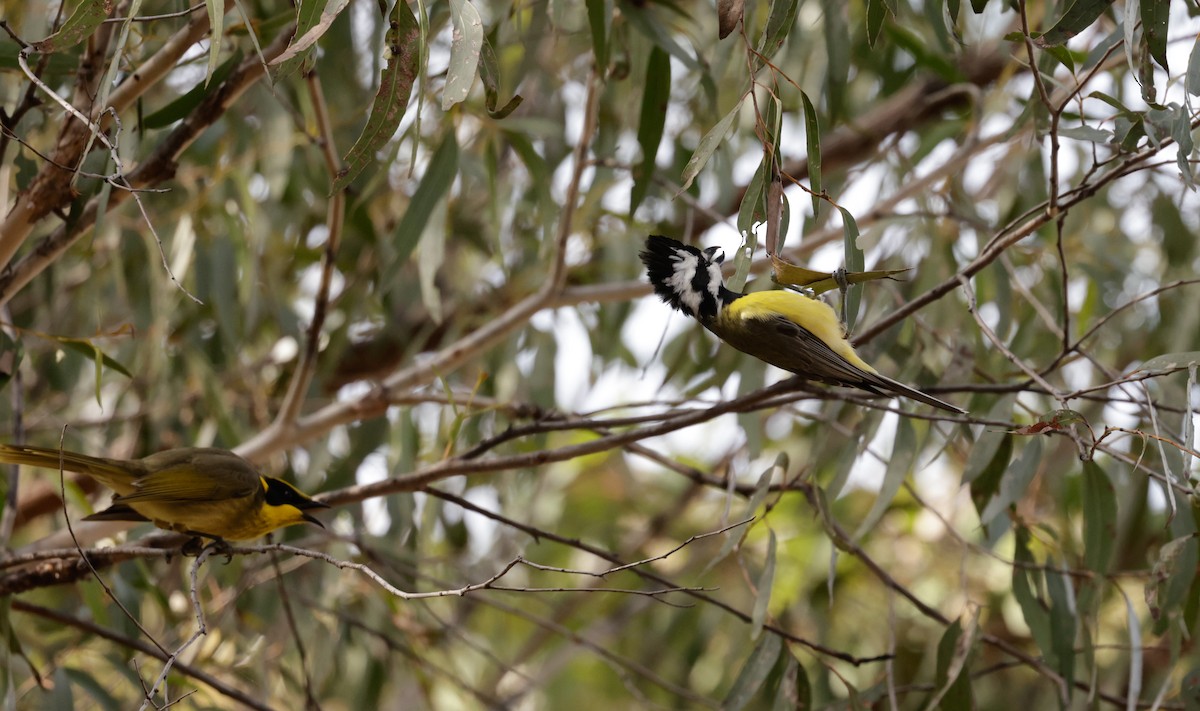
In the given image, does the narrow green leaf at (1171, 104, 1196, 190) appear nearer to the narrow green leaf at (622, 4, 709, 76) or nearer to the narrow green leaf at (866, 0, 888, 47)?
the narrow green leaf at (866, 0, 888, 47)

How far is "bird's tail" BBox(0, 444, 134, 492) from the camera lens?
2279mm

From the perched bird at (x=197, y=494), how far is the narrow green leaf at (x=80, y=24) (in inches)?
44.3

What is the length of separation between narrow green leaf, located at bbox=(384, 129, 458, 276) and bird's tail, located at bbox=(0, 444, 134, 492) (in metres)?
0.81

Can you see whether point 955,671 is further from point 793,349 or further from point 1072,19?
point 1072,19

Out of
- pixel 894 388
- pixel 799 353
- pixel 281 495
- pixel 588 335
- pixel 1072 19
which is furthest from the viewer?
pixel 588 335

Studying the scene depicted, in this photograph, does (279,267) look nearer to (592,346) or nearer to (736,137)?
(592,346)

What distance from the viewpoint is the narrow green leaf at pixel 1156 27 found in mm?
1812

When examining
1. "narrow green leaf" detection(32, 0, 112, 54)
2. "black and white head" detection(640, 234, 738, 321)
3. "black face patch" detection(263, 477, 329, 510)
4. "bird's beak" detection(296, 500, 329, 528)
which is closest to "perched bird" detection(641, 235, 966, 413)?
"black and white head" detection(640, 234, 738, 321)

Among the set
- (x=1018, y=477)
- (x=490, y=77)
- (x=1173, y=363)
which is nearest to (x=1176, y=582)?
(x=1018, y=477)

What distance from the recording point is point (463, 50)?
1.68 meters

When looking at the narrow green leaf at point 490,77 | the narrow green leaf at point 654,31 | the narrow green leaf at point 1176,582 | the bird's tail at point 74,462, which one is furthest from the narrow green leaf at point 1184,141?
the bird's tail at point 74,462

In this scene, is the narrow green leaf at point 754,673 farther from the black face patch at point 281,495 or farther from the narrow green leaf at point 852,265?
the black face patch at point 281,495

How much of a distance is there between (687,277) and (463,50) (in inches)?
37.6

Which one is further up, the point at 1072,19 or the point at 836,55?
the point at 836,55
